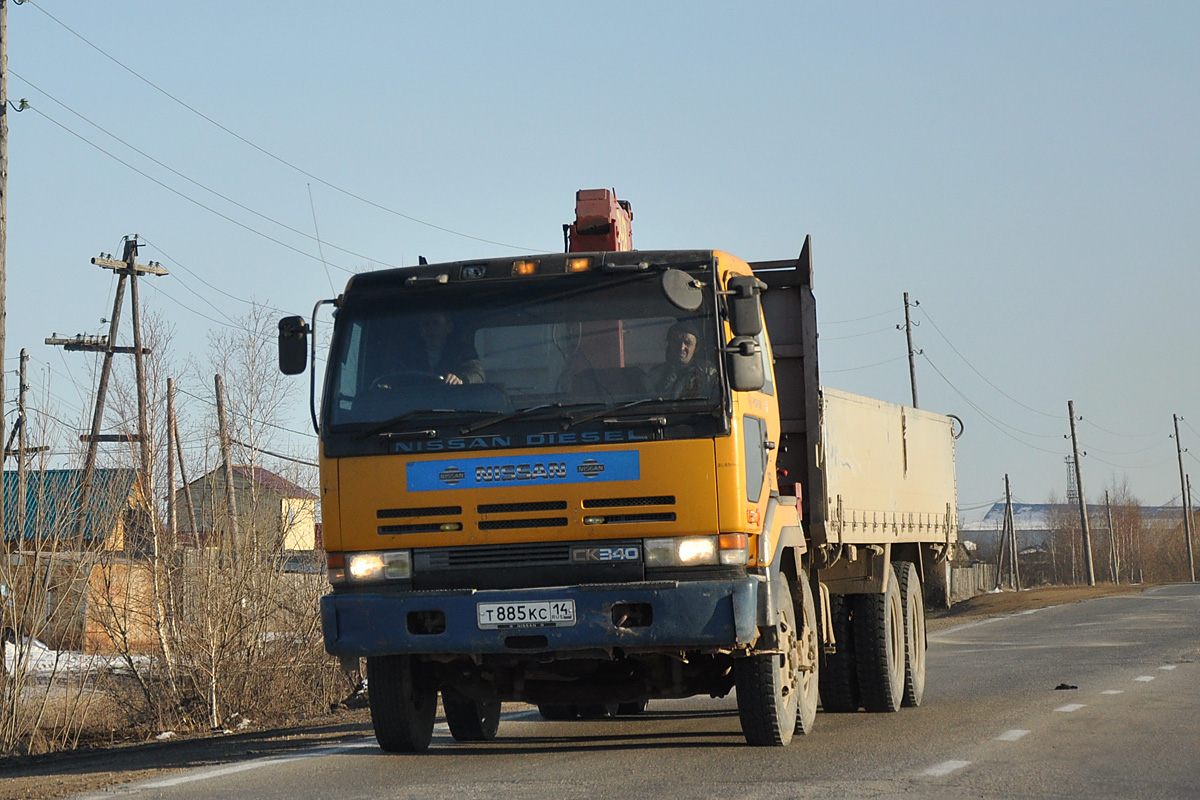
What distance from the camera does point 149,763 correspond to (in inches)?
370

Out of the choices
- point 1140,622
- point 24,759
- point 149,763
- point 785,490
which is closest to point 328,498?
point 149,763

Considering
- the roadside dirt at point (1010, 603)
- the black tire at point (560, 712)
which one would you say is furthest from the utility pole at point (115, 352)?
the roadside dirt at point (1010, 603)

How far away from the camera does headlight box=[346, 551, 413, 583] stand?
8.09 meters

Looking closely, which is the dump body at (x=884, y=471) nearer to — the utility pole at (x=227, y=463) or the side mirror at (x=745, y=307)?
the side mirror at (x=745, y=307)

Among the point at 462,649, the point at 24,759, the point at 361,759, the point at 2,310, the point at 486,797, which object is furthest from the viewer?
the point at 2,310

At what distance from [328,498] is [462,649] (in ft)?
3.72

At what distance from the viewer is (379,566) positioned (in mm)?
8133

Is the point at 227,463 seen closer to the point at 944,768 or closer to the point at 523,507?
the point at 523,507

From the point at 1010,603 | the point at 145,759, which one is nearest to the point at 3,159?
the point at 145,759

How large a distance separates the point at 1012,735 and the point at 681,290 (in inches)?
149

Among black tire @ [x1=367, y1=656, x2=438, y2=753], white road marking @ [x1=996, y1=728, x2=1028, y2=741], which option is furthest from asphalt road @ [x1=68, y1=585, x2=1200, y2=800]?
black tire @ [x1=367, y1=656, x2=438, y2=753]

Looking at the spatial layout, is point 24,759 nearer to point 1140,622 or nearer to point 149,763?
point 149,763

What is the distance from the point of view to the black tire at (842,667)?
11609mm

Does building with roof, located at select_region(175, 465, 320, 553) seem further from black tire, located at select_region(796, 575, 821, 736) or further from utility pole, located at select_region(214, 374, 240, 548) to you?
black tire, located at select_region(796, 575, 821, 736)
